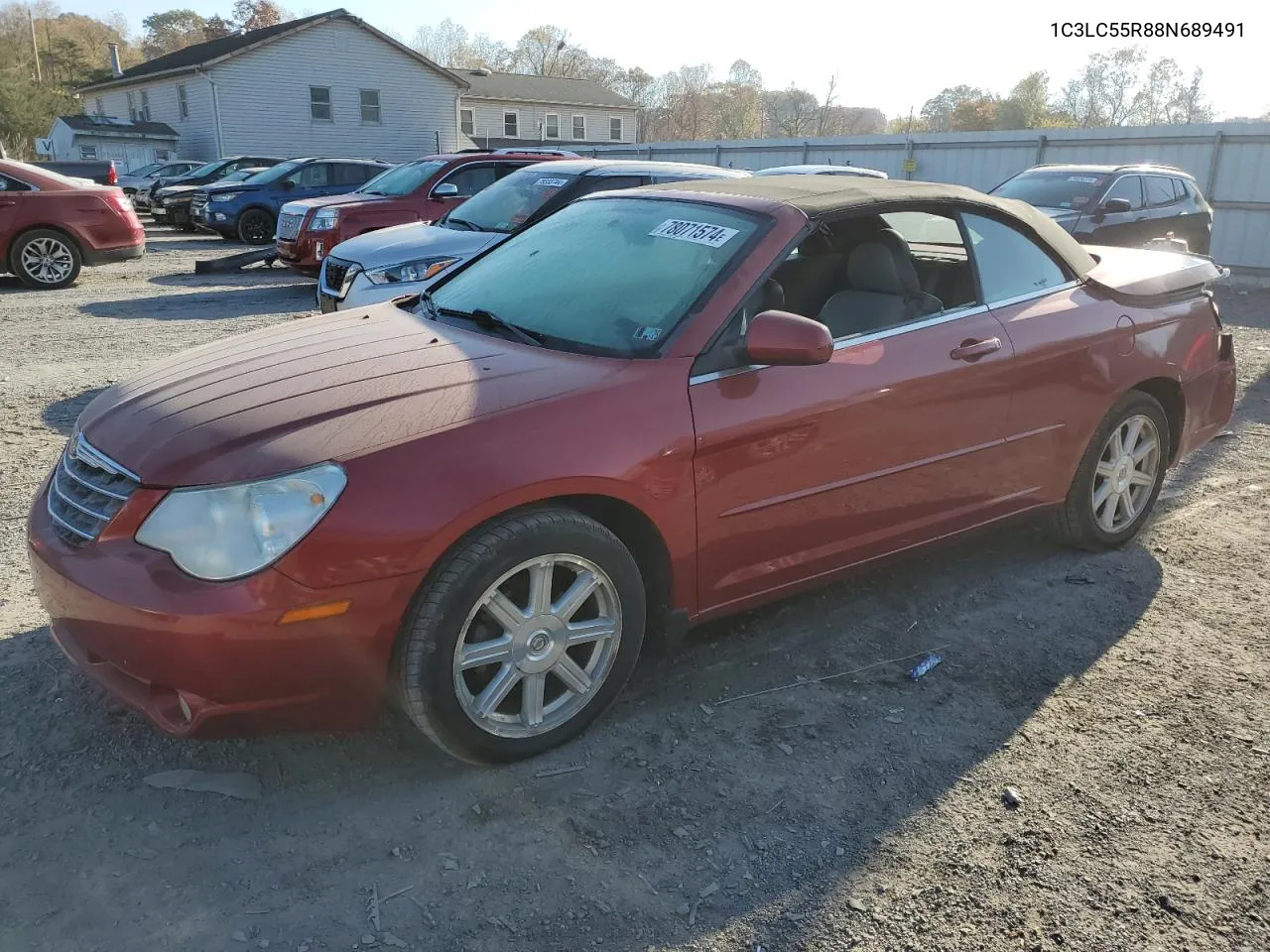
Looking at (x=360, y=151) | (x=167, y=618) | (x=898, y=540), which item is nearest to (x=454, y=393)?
(x=167, y=618)

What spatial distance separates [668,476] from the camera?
9.81ft

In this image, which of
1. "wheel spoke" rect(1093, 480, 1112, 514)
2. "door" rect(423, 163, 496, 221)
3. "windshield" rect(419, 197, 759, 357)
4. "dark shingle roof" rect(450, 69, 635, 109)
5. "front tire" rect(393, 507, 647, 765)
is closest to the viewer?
"front tire" rect(393, 507, 647, 765)

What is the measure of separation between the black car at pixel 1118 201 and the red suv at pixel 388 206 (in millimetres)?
6538

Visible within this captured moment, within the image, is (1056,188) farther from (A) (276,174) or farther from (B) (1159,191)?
(A) (276,174)

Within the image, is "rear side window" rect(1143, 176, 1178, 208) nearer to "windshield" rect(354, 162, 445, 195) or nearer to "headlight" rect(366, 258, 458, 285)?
"windshield" rect(354, 162, 445, 195)

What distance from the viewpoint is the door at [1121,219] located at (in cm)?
1209

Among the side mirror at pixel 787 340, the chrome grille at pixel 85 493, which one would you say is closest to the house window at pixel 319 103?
the chrome grille at pixel 85 493

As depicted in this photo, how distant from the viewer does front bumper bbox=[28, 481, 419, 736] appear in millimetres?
2451

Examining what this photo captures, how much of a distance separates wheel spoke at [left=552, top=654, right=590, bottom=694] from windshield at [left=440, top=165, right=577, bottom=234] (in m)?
6.44

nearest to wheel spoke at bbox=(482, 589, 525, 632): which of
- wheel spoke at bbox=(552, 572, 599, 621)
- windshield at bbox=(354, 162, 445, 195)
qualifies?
wheel spoke at bbox=(552, 572, 599, 621)

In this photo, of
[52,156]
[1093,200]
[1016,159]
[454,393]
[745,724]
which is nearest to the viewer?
[454,393]

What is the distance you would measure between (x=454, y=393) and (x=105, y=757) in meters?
1.49

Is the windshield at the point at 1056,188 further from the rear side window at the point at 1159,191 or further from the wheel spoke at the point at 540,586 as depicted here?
the wheel spoke at the point at 540,586

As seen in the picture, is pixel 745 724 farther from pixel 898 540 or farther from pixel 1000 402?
pixel 1000 402
